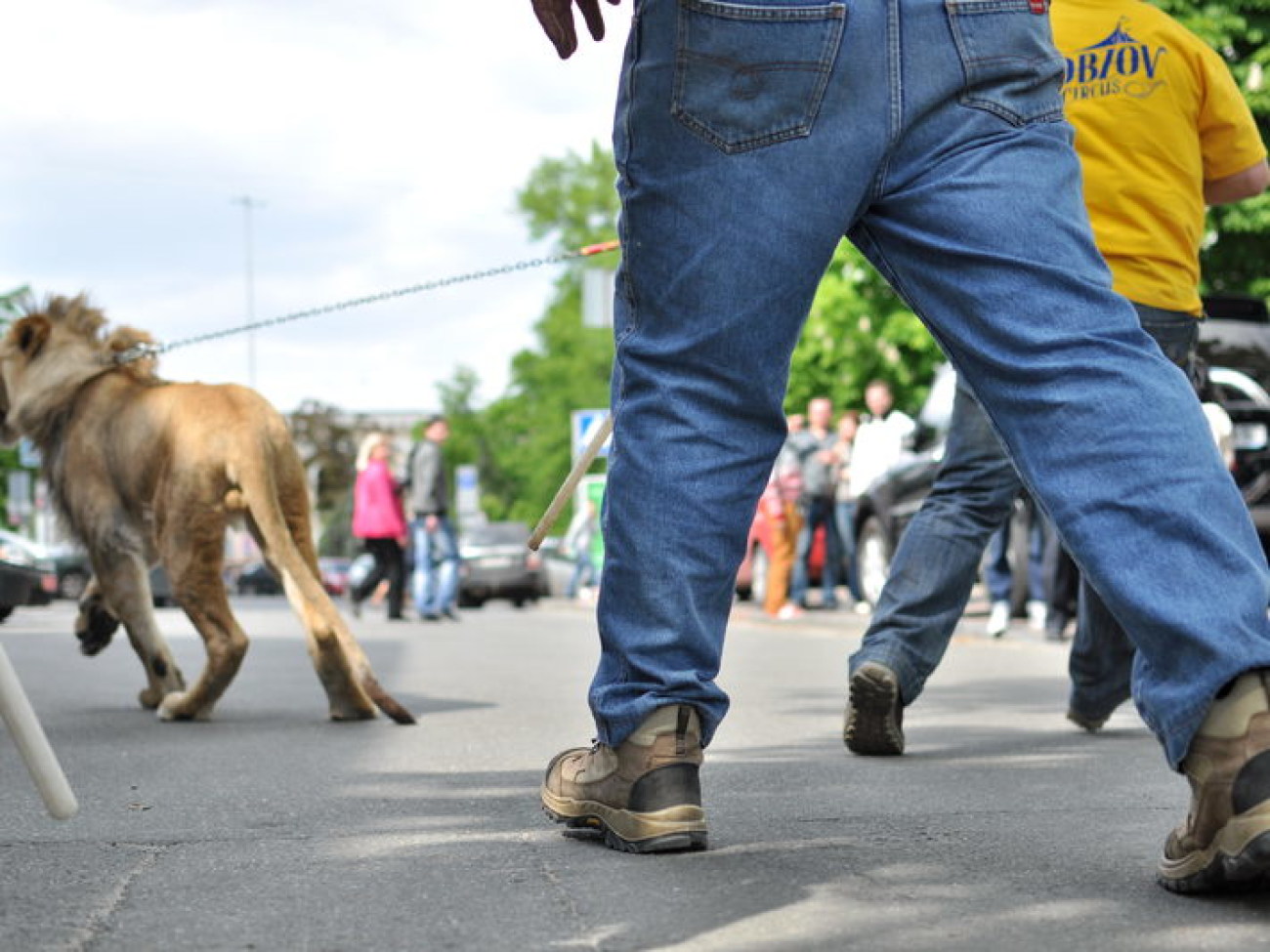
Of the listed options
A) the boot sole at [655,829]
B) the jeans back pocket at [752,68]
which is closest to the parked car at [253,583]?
the boot sole at [655,829]

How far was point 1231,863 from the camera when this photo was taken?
281 centimetres

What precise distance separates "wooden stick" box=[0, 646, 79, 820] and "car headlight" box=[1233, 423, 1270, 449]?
11143mm

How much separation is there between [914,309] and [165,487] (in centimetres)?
412

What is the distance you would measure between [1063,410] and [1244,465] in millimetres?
10393

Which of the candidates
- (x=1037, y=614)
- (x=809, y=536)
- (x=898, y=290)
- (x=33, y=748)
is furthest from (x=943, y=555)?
(x=809, y=536)

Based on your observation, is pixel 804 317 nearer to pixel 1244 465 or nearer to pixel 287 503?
pixel 287 503

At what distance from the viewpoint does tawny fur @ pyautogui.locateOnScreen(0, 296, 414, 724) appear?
22.4 feet

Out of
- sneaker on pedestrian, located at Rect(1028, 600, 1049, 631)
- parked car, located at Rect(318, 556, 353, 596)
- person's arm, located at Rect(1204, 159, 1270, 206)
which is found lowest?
parked car, located at Rect(318, 556, 353, 596)

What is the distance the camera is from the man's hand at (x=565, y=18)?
347cm

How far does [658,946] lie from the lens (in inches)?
105

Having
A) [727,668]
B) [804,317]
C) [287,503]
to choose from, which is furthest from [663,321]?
[727,668]

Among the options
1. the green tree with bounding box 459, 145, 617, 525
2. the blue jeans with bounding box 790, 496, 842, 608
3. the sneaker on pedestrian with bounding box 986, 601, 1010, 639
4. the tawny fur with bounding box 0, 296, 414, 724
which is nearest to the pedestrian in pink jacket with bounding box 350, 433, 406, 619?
the blue jeans with bounding box 790, 496, 842, 608

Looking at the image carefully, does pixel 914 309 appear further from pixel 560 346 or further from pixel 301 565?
pixel 560 346

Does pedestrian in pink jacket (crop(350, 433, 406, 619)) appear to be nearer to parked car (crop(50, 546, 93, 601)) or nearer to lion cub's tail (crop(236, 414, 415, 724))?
lion cub's tail (crop(236, 414, 415, 724))
